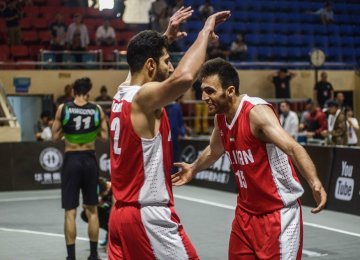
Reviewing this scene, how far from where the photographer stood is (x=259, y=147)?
5191mm

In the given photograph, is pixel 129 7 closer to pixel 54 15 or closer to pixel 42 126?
pixel 54 15

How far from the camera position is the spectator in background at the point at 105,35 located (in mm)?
22578

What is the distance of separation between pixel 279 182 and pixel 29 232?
673 centimetres

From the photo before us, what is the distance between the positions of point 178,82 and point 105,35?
61.4ft

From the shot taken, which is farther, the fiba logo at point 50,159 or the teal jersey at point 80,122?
the fiba logo at point 50,159

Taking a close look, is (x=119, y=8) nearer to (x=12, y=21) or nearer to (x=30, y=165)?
(x=12, y=21)

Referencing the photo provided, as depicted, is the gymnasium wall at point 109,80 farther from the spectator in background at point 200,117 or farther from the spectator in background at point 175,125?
the spectator in background at point 175,125

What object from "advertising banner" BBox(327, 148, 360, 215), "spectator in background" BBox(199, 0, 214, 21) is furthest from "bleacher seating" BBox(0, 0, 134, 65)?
"advertising banner" BBox(327, 148, 360, 215)

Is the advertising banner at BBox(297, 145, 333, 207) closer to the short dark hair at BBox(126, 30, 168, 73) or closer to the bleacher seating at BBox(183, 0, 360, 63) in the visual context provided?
the short dark hair at BBox(126, 30, 168, 73)

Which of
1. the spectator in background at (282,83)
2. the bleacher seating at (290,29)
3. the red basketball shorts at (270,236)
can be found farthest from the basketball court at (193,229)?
the bleacher seating at (290,29)

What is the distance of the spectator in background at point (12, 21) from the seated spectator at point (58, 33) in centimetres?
94

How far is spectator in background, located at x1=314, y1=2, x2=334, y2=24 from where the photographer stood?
27500 millimetres

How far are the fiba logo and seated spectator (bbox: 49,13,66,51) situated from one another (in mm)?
5211

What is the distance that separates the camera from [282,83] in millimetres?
22859
